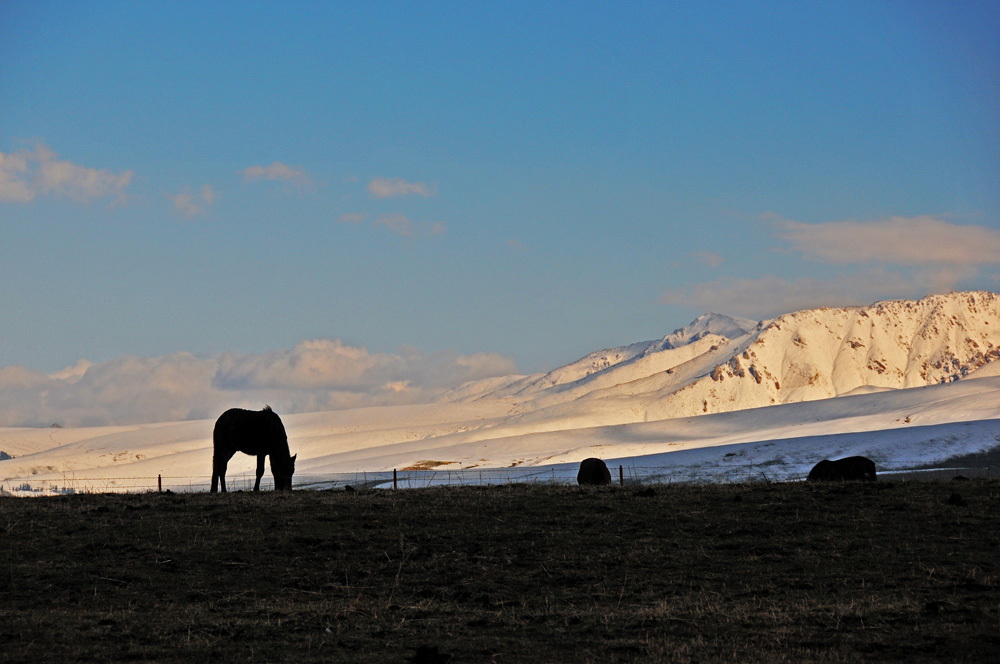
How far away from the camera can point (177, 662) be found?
15758 millimetres

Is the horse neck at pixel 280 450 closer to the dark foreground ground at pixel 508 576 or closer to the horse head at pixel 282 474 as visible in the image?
the horse head at pixel 282 474

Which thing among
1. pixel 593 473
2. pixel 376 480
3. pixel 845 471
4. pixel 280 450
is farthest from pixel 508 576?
pixel 376 480

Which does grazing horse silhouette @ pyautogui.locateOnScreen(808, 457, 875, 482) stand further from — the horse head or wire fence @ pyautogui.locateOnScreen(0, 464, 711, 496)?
wire fence @ pyautogui.locateOnScreen(0, 464, 711, 496)

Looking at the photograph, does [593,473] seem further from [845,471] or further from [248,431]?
[248,431]

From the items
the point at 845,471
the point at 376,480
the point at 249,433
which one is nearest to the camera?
the point at 249,433

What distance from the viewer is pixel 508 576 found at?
73.6 ft

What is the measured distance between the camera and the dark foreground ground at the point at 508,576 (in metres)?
16.8

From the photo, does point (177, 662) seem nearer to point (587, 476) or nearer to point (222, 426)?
point (222, 426)

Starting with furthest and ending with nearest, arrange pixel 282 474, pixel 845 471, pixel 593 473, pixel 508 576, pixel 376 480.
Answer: pixel 376 480
pixel 593 473
pixel 845 471
pixel 282 474
pixel 508 576

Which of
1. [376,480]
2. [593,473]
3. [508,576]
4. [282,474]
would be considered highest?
[282,474]

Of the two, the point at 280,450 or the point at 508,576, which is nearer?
the point at 508,576

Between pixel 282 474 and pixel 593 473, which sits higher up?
pixel 282 474

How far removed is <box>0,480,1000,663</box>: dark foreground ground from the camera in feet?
55.2

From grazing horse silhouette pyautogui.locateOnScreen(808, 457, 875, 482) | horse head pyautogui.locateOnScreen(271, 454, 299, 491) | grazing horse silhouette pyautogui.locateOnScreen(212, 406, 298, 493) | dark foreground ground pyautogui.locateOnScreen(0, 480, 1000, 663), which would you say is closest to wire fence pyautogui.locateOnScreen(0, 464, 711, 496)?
grazing horse silhouette pyautogui.locateOnScreen(808, 457, 875, 482)
